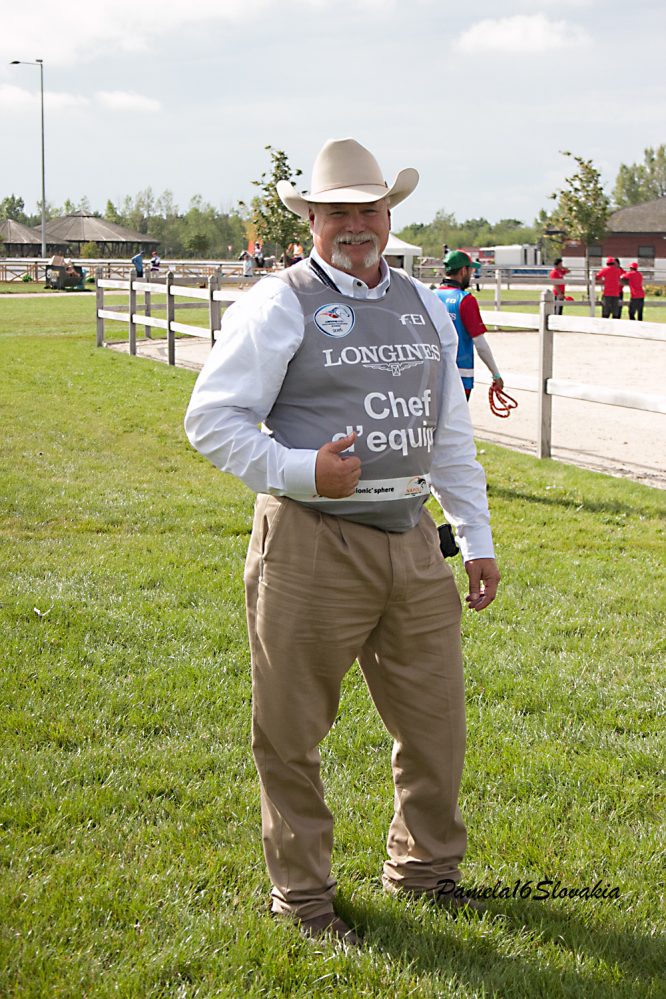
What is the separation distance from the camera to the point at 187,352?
2073cm

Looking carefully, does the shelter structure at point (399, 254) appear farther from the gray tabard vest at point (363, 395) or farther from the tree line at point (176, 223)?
the tree line at point (176, 223)

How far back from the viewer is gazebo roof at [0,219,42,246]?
8394 centimetres

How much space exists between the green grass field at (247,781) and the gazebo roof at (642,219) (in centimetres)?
7957

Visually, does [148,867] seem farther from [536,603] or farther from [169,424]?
[169,424]

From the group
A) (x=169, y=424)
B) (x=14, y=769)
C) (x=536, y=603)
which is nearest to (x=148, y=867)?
(x=14, y=769)

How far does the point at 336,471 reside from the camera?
9.41 feet

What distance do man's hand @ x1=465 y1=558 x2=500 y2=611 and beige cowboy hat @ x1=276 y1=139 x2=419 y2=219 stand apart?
105 cm

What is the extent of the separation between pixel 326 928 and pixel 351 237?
182 cm

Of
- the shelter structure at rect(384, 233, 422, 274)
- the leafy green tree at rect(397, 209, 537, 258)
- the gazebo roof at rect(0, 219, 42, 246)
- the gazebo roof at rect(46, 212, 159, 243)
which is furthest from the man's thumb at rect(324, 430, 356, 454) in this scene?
the leafy green tree at rect(397, 209, 537, 258)

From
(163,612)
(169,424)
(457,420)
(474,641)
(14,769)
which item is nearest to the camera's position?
(457,420)

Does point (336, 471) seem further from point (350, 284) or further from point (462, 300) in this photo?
point (462, 300)

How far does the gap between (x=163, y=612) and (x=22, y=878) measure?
8.35 feet

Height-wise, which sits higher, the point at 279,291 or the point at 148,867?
the point at 279,291

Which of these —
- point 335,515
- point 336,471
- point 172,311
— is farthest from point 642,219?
point 336,471
